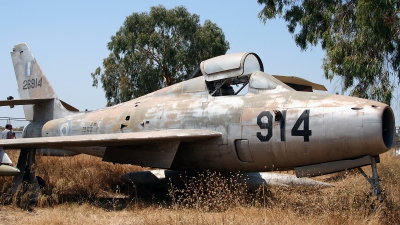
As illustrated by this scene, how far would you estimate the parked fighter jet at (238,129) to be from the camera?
7.21m

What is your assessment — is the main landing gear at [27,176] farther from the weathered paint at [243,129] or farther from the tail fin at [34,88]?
the tail fin at [34,88]

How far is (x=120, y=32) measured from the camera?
38375 millimetres

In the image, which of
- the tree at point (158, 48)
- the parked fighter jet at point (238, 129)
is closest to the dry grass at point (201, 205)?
the parked fighter jet at point (238, 129)

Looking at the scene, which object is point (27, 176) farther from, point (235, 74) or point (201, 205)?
point (235, 74)

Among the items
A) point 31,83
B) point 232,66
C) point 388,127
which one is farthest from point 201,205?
point 31,83

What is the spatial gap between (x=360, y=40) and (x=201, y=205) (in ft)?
29.0

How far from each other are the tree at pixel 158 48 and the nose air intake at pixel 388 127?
29805 millimetres

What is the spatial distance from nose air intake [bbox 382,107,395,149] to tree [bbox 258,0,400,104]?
686cm

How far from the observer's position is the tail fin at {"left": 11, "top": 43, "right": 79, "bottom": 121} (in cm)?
1293

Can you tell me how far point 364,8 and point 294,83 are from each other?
4.27 meters

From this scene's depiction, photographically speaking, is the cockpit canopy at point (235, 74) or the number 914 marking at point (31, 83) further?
the number 914 marking at point (31, 83)

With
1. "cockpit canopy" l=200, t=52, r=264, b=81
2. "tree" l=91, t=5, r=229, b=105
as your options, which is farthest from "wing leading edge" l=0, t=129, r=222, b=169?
"tree" l=91, t=5, r=229, b=105

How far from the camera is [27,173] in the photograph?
978 centimetres

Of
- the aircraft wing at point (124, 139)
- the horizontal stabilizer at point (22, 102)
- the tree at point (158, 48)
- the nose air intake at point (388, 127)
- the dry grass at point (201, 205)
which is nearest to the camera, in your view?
the dry grass at point (201, 205)
